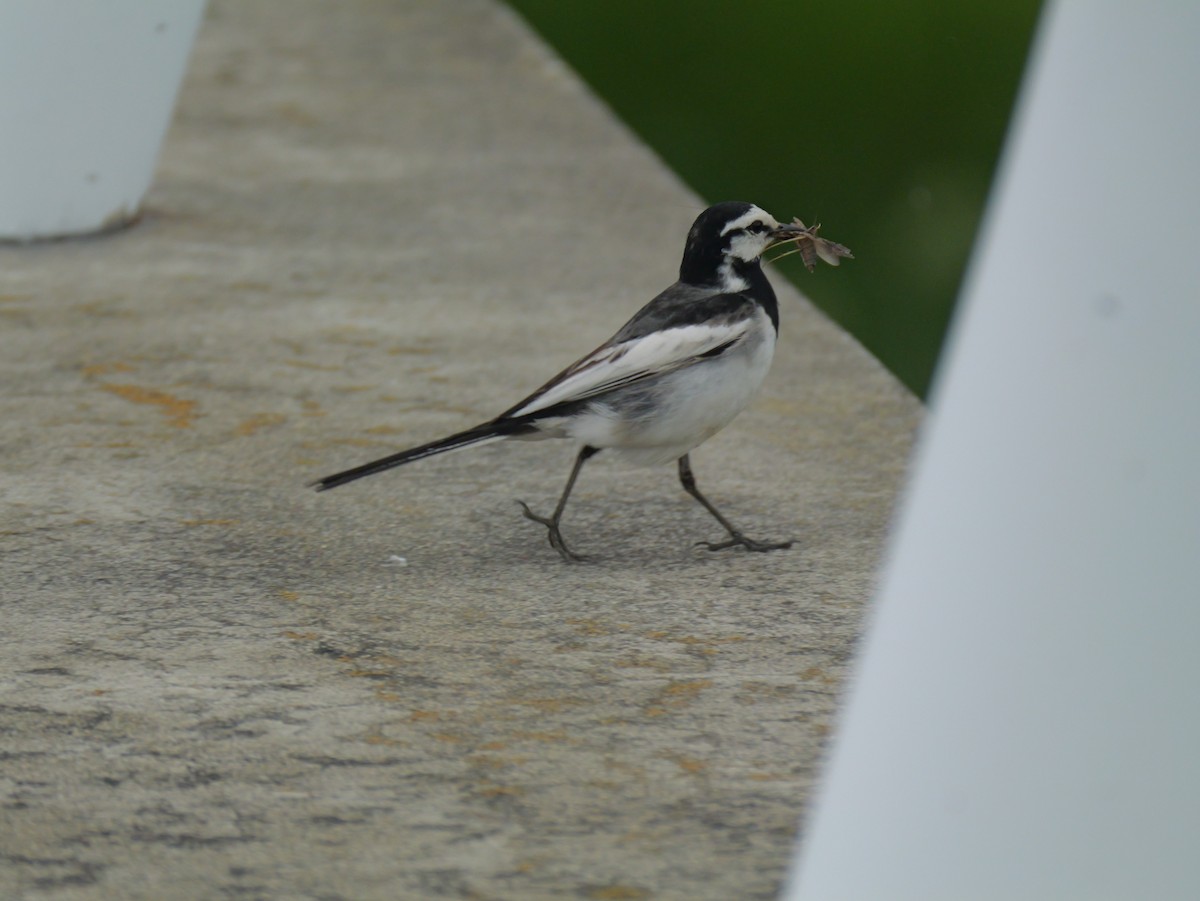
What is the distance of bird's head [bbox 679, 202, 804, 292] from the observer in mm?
3465

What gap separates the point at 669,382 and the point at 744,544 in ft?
1.18

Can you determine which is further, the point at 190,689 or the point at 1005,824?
the point at 190,689

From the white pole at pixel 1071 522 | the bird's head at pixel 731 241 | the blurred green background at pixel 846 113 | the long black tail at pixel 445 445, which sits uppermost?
the white pole at pixel 1071 522

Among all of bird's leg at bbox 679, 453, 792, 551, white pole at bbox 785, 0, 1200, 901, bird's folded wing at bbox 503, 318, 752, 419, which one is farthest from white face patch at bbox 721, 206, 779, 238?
white pole at bbox 785, 0, 1200, 901

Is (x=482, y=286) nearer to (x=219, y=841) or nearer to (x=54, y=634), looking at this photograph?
(x=54, y=634)

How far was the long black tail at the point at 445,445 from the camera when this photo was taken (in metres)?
3.30

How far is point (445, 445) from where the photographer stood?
331 cm

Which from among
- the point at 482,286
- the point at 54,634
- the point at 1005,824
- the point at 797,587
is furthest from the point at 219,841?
the point at 482,286

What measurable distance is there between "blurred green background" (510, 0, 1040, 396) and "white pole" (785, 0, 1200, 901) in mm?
4576

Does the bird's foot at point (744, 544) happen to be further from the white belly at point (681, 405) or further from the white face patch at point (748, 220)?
the white face patch at point (748, 220)

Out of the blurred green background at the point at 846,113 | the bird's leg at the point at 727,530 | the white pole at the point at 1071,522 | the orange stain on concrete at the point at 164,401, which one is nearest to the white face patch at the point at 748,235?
the bird's leg at the point at 727,530

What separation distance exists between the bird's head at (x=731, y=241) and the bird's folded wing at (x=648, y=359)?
6.3 inches

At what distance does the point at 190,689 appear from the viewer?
2.77 meters

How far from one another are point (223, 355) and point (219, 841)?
2.47 m
